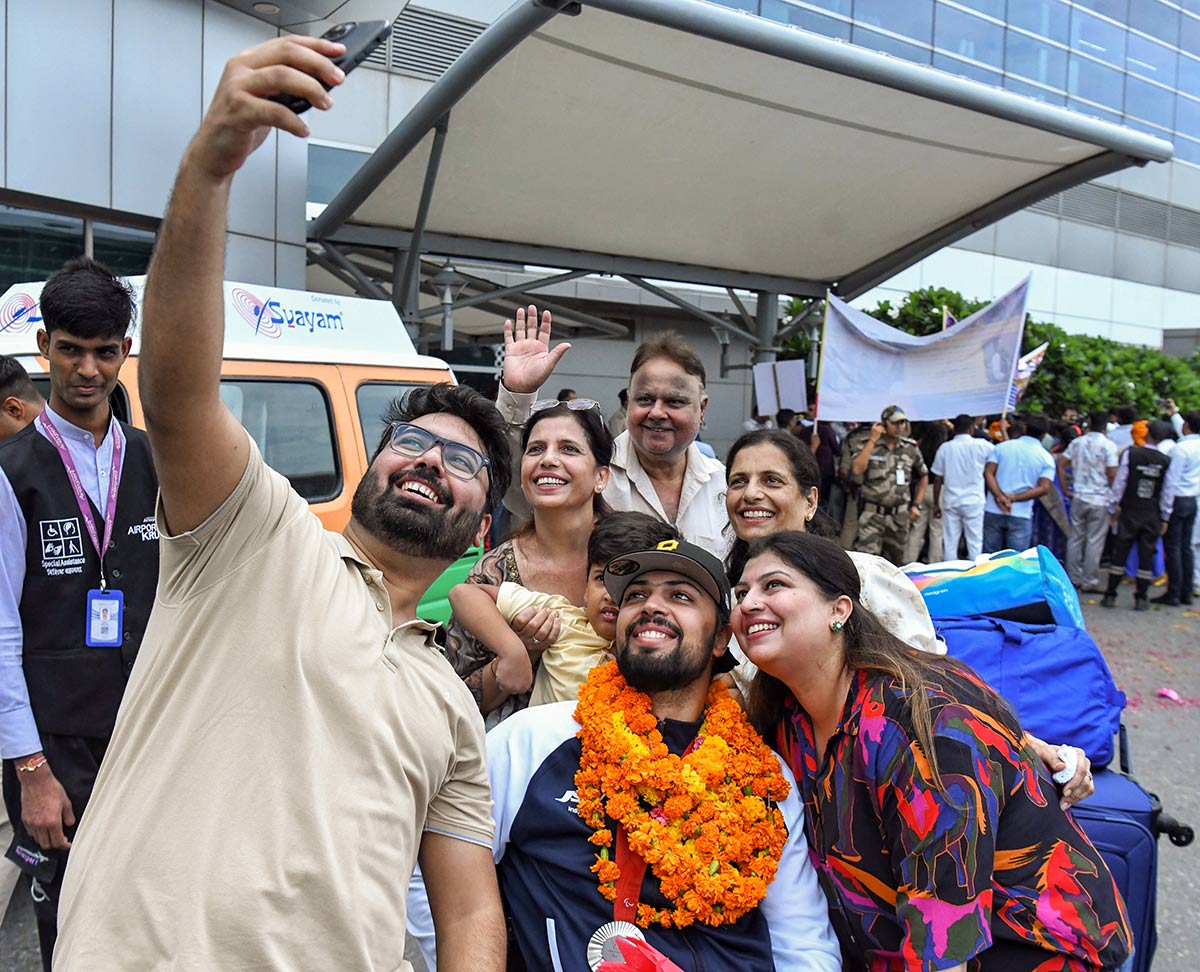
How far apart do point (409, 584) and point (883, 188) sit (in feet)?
31.4

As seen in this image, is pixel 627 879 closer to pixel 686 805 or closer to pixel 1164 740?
pixel 686 805

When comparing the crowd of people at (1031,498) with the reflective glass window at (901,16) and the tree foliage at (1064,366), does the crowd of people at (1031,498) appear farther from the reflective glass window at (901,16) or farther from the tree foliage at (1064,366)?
the reflective glass window at (901,16)

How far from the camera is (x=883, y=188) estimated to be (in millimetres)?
9984

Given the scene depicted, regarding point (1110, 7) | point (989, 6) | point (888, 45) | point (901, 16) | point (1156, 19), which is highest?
point (1156, 19)

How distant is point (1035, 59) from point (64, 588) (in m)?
24.4

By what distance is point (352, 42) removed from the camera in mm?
1234

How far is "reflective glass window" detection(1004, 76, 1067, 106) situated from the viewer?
67.3ft

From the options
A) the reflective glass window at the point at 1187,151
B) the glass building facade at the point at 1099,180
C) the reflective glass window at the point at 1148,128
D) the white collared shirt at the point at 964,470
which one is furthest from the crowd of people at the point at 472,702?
the reflective glass window at the point at 1187,151

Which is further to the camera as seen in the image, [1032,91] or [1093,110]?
[1093,110]

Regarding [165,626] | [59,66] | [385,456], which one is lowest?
[165,626]

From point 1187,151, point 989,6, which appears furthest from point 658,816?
point 1187,151

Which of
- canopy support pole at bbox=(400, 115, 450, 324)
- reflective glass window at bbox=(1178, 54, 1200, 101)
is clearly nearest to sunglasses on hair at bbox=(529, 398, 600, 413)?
canopy support pole at bbox=(400, 115, 450, 324)

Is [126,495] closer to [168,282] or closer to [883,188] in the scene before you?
[168,282]

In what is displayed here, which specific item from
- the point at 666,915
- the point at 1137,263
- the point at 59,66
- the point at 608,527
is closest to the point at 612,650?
the point at 608,527
